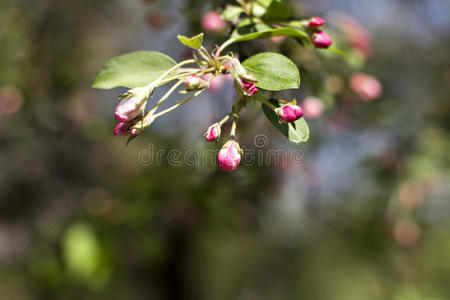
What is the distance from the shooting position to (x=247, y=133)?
4.23 ft

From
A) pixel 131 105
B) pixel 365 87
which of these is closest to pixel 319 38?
pixel 131 105

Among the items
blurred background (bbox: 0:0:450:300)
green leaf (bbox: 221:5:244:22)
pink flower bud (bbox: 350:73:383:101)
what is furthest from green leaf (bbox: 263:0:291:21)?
pink flower bud (bbox: 350:73:383:101)

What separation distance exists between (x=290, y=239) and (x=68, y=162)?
1.76 meters

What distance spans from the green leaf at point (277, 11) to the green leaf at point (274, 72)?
0.14 meters

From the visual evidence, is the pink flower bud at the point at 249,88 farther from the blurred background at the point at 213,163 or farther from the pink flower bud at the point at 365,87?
the pink flower bud at the point at 365,87

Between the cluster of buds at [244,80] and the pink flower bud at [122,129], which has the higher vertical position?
the cluster of buds at [244,80]

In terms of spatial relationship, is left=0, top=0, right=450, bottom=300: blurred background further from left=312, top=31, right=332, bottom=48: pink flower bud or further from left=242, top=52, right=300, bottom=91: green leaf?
left=242, top=52, right=300, bottom=91: green leaf

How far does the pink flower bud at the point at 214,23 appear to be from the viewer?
3.02ft

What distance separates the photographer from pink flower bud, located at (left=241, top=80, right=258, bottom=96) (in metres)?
0.59

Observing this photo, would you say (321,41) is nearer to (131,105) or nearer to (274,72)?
(274,72)

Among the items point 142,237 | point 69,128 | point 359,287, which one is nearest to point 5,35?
point 69,128

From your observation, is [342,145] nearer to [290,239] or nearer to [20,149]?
[290,239]

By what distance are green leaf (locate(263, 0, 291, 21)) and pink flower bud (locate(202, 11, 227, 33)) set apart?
0.66ft

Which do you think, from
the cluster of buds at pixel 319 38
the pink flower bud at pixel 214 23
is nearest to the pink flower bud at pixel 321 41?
the cluster of buds at pixel 319 38
